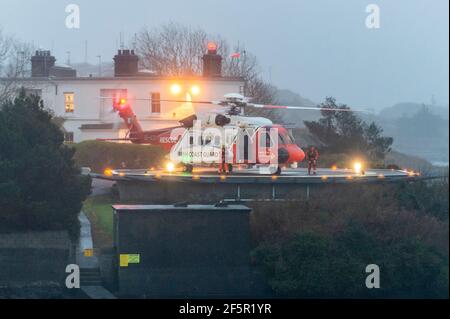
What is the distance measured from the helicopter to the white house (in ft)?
6.82

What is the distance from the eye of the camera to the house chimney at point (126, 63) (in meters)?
25.3

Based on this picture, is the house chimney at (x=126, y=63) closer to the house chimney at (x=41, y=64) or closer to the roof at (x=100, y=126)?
the roof at (x=100, y=126)

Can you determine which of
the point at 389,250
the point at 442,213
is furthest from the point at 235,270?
the point at 442,213

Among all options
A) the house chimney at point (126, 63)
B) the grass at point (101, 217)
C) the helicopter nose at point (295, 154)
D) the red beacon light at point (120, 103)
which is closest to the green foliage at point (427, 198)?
the helicopter nose at point (295, 154)

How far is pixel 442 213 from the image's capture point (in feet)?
50.6

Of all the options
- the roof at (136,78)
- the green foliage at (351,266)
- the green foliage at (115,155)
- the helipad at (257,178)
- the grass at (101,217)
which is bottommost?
the green foliage at (351,266)

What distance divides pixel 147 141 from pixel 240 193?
399 centimetres

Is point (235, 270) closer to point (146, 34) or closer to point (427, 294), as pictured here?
point (427, 294)

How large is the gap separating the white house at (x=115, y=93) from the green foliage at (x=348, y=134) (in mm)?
3195

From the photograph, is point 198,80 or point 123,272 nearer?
point 123,272

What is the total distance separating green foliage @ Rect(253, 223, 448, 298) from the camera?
1423 cm

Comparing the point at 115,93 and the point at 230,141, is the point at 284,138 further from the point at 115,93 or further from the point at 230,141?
the point at 115,93

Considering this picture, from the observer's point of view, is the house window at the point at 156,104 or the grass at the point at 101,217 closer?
the grass at the point at 101,217
